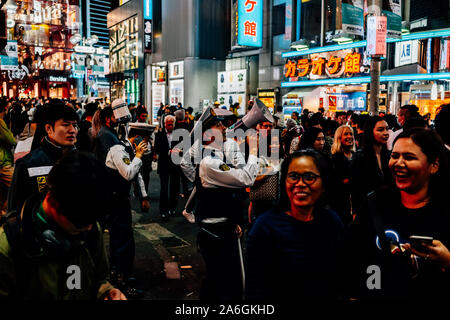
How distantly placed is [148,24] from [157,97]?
19.7 ft

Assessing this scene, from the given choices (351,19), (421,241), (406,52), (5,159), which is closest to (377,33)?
(351,19)

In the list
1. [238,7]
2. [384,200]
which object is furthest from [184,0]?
[384,200]

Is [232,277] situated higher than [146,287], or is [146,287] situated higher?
[232,277]

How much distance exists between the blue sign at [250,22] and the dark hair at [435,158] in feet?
76.4

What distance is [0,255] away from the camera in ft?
5.81

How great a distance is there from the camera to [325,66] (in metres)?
21.5

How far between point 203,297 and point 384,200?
2244 mm

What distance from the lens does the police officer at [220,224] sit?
3840 mm

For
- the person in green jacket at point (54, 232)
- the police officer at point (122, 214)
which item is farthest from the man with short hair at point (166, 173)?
the person in green jacket at point (54, 232)

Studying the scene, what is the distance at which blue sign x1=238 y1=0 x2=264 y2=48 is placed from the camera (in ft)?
79.9

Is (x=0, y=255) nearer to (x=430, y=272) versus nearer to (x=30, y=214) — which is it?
(x=30, y=214)

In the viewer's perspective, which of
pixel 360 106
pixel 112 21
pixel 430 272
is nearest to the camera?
pixel 430 272

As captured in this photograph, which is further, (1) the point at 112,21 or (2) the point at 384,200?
(1) the point at 112,21

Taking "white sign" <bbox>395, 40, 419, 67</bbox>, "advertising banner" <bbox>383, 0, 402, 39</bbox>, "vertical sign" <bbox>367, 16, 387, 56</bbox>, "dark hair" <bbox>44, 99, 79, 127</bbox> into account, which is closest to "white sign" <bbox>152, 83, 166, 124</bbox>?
"white sign" <bbox>395, 40, 419, 67</bbox>
